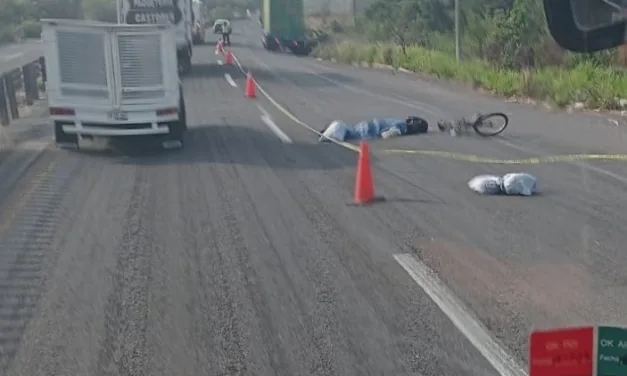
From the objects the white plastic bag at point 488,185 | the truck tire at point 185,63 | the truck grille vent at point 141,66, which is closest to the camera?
the white plastic bag at point 488,185

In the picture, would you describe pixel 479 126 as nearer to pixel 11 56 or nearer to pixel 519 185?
pixel 519 185

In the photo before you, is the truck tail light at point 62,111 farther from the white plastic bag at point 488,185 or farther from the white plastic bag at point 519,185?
the white plastic bag at point 519,185

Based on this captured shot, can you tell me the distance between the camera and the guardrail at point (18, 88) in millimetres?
23719

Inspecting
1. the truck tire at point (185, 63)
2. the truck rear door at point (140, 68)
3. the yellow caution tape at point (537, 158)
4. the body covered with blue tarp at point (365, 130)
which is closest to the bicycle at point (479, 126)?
the body covered with blue tarp at point (365, 130)

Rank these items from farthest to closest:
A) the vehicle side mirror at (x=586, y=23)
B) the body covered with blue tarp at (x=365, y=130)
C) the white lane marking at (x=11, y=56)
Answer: the white lane marking at (x=11, y=56), the body covered with blue tarp at (x=365, y=130), the vehicle side mirror at (x=586, y=23)

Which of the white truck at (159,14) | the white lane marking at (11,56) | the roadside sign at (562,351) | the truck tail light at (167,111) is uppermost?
the white truck at (159,14)

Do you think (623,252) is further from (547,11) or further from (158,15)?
(158,15)

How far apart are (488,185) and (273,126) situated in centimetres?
919

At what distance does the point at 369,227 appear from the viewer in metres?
11.2

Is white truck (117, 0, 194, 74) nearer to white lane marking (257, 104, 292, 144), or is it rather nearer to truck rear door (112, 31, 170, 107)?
white lane marking (257, 104, 292, 144)

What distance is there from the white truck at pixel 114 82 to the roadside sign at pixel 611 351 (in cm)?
1465

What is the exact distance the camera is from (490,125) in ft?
67.8

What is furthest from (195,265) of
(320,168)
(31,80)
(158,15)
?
(158,15)

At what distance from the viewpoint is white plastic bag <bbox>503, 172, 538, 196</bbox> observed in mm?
13088
